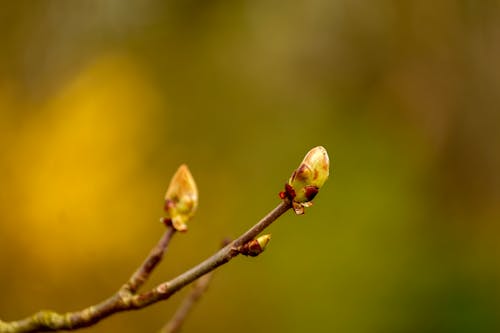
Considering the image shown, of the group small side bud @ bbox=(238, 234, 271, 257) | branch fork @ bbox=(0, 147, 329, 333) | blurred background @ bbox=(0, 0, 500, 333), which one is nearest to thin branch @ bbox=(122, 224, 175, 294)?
branch fork @ bbox=(0, 147, 329, 333)

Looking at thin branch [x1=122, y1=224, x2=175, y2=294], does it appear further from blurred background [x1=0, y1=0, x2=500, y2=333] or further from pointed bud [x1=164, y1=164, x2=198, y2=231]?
blurred background [x1=0, y1=0, x2=500, y2=333]

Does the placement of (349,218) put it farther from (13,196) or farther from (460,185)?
(13,196)

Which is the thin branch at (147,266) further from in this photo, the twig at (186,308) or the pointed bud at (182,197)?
the twig at (186,308)

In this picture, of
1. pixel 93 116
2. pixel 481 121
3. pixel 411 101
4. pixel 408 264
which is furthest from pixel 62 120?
pixel 481 121

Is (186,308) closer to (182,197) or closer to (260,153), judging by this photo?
(182,197)

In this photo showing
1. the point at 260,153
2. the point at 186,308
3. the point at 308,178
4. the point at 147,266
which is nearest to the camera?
the point at 308,178

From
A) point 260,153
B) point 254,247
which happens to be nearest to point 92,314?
point 254,247
